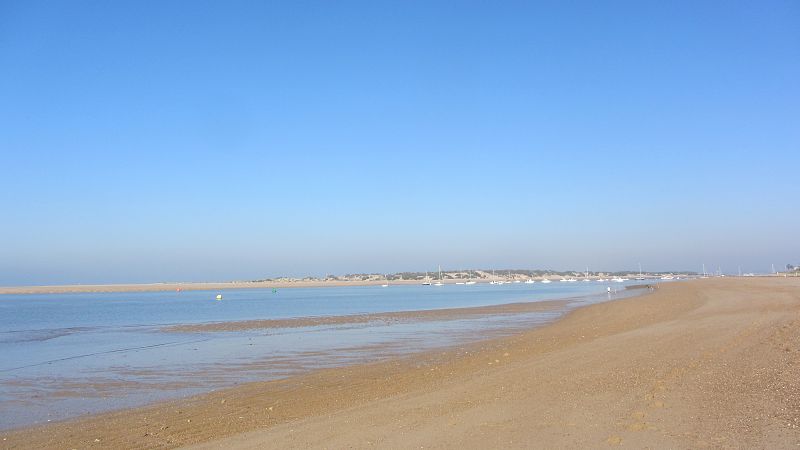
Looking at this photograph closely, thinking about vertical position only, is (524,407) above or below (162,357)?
above

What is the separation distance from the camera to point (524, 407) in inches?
387

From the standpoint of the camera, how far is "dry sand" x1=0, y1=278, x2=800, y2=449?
317 inches

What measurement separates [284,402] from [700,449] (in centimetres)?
904

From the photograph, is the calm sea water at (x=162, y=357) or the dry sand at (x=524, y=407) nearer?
the dry sand at (x=524, y=407)

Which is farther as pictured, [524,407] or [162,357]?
[162,357]

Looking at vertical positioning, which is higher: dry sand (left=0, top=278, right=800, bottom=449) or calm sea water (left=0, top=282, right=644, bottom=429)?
dry sand (left=0, top=278, right=800, bottom=449)

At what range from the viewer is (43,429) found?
12.5m

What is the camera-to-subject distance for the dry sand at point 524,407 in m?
8.05

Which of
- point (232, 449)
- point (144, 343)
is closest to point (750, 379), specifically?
point (232, 449)

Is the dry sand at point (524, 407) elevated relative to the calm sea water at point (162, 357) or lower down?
elevated

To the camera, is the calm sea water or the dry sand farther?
the calm sea water

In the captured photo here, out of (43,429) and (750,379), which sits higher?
(750,379)

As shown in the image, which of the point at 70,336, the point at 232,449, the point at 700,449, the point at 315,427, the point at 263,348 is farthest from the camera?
the point at 70,336

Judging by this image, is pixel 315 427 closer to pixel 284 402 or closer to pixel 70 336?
pixel 284 402
